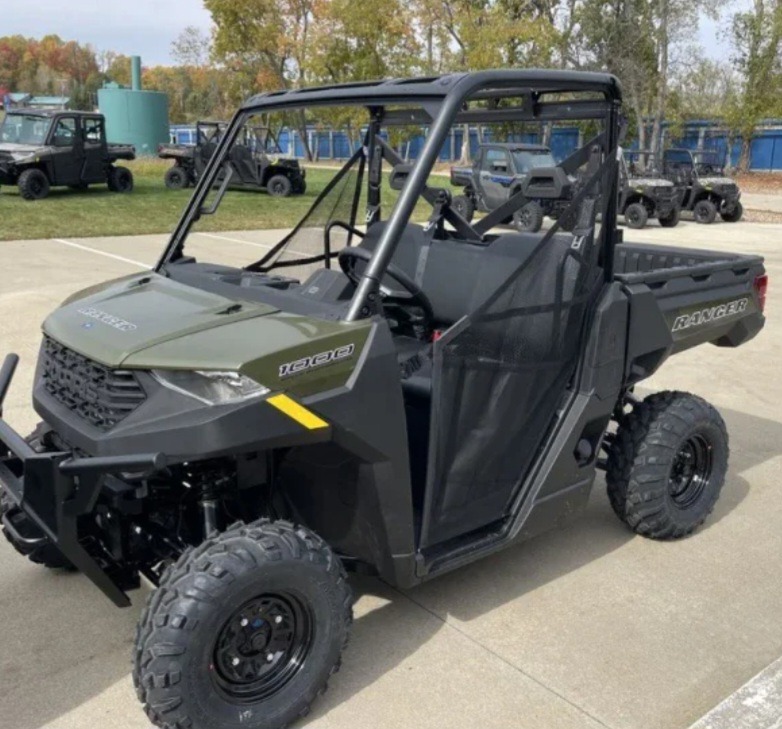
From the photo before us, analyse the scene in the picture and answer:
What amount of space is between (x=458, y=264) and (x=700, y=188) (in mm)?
16450

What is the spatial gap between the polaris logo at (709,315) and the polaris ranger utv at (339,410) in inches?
0.7

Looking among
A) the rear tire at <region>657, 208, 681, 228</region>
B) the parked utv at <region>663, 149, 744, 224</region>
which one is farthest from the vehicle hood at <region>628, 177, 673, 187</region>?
the parked utv at <region>663, 149, 744, 224</region>

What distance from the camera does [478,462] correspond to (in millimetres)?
3076

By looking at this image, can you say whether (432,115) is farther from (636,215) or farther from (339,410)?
(636,215)

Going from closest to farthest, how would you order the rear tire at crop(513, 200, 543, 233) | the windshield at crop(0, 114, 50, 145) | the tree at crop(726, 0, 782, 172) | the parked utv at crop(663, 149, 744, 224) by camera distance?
1. the rear tire at crop(513, 200, 543, 233)
2. the windshield at crop(0, 114, 50, 145)
3. the parked utv at crop(663, 149, 744, 224)
4. the tree at crop(726, 0, 782, 172)

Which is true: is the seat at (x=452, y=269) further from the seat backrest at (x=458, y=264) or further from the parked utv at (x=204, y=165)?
the parked utv at (x=204, y=165)

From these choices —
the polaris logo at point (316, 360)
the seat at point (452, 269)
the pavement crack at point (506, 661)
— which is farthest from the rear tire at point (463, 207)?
the pavement crack at point (506, 661)

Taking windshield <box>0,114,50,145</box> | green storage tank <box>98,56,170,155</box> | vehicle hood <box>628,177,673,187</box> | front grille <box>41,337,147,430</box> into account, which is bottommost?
front grille <box>41,337,147,430</box>

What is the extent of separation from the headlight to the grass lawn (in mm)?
8613

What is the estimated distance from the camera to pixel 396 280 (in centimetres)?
309

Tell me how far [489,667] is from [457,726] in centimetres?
33

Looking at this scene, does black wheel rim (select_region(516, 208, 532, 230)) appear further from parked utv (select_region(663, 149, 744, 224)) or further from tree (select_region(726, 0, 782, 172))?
tree (select_region(726, 0, 782, 172))

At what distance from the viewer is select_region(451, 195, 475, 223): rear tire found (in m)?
3.94

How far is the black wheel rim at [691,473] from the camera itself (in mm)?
3969
